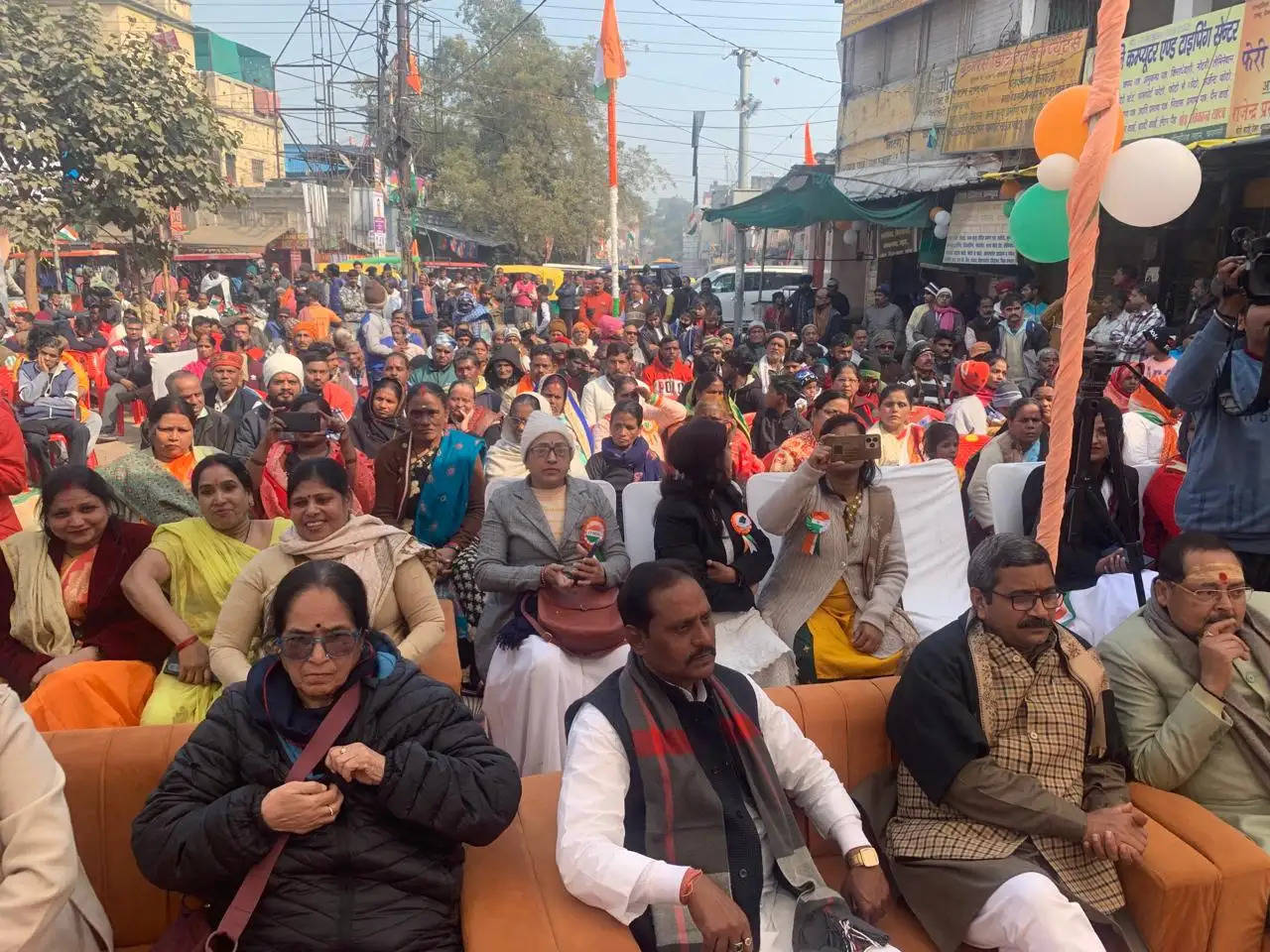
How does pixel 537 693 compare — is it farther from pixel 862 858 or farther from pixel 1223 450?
pixel 1223 450

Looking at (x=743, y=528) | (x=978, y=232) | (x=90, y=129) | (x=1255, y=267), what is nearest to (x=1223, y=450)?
(x=1255, y=267)

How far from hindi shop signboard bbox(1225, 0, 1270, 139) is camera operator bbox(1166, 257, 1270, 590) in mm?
7647

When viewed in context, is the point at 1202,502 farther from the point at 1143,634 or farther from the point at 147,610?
the point at 147,610

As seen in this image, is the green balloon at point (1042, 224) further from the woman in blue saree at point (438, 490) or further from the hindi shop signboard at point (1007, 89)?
the hindi shop signboard at point (1007, 89)

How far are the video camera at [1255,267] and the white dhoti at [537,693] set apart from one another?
244 centimetres

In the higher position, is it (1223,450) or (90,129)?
(90,129)

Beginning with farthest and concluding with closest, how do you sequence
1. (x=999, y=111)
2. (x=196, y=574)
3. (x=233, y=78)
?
(x=233, y=78), (x=999, y=111), (x=196, y=574)

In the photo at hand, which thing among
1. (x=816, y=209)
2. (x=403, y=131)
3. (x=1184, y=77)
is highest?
(x=403, y=131)

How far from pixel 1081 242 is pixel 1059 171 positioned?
0.62 metres

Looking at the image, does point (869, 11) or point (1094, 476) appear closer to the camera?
point (1094, 476)

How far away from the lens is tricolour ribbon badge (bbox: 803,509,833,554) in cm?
373

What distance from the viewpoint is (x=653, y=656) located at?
244 centimetres

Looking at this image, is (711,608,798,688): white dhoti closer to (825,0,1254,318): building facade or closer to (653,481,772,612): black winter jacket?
(653,481,772,612): black winter jacket

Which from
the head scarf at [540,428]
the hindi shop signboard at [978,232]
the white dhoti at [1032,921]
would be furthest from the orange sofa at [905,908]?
the hindi shop signboard at [978,232]
